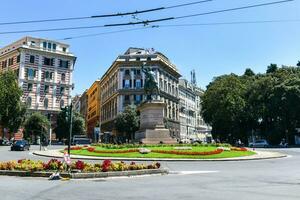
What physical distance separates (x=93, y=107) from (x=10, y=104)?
86.3 m

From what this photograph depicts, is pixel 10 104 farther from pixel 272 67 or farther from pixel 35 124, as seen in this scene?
pixel 272 67

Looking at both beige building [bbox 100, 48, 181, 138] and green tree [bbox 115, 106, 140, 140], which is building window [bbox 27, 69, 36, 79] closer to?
beige building [bbox 100, 48, 181, 138]

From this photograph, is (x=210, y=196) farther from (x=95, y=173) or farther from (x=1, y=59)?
(x=1, y=59)

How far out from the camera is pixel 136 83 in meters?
105

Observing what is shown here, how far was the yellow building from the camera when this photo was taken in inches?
5741

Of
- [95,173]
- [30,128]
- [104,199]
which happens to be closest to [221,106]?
[30,128]

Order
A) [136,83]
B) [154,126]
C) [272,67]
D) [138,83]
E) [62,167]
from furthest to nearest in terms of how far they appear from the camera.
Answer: [136,83] → [138,83] → [272,67] → [154,126] → [62,167]

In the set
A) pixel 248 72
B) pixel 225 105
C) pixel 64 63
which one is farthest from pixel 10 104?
pixel 248 72

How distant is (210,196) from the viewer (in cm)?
1227

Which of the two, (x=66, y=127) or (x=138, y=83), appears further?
(x=138, y=83)

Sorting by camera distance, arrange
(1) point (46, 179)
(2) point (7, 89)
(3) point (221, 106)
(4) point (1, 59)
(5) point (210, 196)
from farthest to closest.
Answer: (4) point (1, 59) < (3) point (221, 106) < (2) point (7, 89) < (1) point (46, 179) < (5) point (210, 196)

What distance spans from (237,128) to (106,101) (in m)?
52.4

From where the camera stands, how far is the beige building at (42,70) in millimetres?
89750

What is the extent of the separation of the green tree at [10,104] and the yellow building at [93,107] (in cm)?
6679
